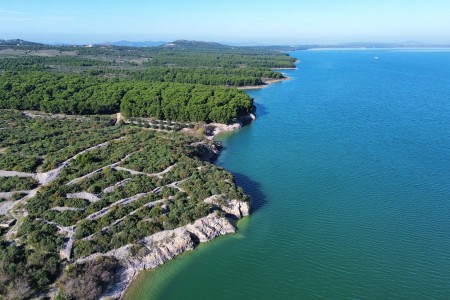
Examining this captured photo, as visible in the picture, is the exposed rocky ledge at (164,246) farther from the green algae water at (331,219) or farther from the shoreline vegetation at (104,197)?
the green algae water at (331,219)

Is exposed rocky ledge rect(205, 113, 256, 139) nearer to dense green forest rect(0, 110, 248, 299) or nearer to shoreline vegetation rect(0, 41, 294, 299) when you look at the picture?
shoreline vegetation rect(0, 41, 294, 299)

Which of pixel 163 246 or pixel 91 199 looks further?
pixel 91 199

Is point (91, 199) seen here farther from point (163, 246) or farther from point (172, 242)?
point (172, 242)

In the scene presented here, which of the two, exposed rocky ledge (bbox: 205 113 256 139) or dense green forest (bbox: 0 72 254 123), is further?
dense green forest (bbox: 0 72 254 123)

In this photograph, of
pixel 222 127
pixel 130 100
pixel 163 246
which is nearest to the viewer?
pixel 163 246

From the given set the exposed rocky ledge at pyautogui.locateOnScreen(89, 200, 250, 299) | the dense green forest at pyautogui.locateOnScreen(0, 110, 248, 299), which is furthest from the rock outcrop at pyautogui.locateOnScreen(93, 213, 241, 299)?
the dense green forest at pyautogui.locateOnScreen(0, 110, 248, 299)

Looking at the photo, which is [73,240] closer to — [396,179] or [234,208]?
[234,208]

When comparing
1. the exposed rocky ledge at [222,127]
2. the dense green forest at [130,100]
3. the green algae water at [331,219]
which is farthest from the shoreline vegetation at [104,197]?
the green algae water at [331,219]

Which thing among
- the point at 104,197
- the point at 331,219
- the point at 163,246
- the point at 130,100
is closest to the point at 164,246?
the point at 163,246
